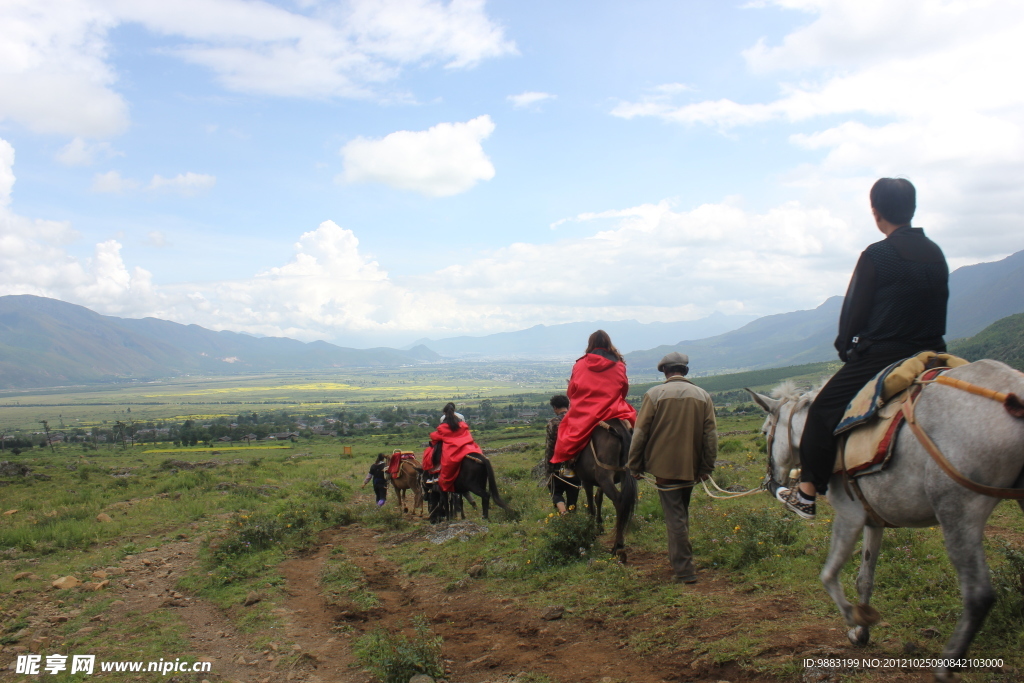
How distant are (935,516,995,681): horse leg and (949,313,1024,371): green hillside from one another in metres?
96.4

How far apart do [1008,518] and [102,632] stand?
1224 cm

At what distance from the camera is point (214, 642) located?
694 cm

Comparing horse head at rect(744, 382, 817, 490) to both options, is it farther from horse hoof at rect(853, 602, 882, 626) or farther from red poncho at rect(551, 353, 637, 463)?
red poncho at rect(551, 353, 637, 463)

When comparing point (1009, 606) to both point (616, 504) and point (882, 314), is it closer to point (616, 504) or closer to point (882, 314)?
point (882, 314)

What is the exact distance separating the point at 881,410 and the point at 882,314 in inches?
30.1

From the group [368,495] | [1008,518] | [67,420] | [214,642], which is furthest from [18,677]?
[67,420]

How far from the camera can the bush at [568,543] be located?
26.6 feet

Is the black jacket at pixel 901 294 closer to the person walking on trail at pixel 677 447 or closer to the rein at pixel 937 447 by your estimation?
the rein at pixel 937 447

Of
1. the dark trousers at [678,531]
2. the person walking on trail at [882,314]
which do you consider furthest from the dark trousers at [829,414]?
the dark trousers at [678,531]

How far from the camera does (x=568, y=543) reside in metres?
8.18

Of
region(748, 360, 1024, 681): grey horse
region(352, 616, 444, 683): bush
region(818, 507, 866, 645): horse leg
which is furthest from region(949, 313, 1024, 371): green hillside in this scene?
region(352, 616, 444, 683): bush

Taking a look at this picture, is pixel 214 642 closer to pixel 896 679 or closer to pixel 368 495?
pixel 896 679

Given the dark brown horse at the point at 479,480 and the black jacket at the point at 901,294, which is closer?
the black jacket at the point at 901,294

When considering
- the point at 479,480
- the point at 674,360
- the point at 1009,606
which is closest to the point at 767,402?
the point at 674,360
